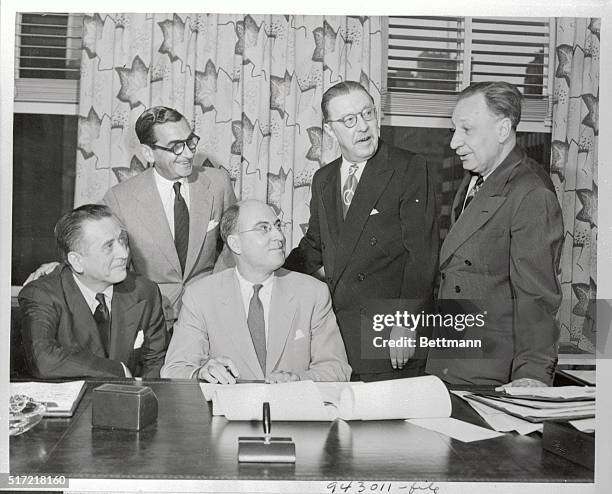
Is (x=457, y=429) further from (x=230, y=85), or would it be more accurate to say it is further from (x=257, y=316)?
(x=230, y=85)

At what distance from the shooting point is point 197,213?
Answer: 1.68 m

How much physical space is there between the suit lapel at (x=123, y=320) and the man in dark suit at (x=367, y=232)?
40cm

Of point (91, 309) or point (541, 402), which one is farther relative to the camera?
point (91, 309)

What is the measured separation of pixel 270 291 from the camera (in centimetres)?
170

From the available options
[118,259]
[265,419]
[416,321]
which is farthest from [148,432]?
[416,321]

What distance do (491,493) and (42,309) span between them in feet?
3.61

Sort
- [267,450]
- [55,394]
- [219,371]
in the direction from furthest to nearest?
[219,371] < [55,394] < [267,450]

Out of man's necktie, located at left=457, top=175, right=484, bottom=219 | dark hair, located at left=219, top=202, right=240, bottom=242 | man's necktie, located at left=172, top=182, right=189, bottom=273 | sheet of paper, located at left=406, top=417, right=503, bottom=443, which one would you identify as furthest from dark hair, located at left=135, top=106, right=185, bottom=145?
sheet of paper, located at left=406, top=417, right=503, bottom=443

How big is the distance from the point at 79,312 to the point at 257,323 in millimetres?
438

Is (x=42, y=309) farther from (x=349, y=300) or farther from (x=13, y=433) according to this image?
(x=349, y=300)

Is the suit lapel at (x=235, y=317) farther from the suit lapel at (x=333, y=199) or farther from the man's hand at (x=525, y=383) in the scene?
the man's hand at (x=525, y=383)

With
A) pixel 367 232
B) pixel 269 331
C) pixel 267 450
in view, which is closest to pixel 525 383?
pixel 367 232

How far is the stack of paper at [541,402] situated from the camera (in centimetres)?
128

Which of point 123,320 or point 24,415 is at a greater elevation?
point 123,320
